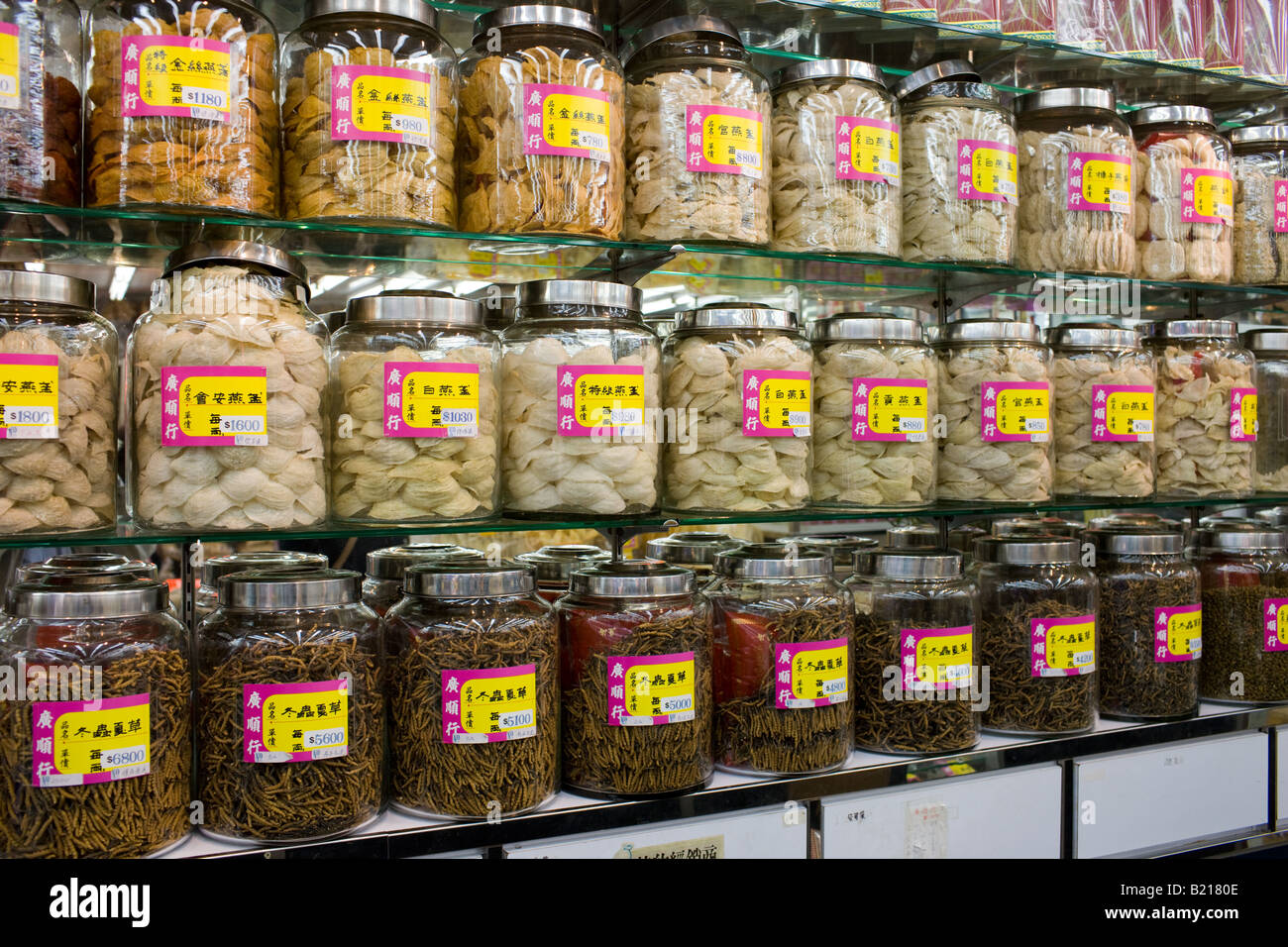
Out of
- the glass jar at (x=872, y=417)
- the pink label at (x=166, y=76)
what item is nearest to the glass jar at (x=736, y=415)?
the glass jar at (x=872, y=417)

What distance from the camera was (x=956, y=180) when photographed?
1.81 m

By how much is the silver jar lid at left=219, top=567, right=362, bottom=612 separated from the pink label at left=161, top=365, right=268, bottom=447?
0.62ft

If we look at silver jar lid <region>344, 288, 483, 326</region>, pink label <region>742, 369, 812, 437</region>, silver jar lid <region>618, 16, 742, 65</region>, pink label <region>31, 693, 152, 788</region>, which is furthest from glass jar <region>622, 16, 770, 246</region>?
pink label <region>31, 693, 152, 788</region>

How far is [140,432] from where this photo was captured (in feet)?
4.17

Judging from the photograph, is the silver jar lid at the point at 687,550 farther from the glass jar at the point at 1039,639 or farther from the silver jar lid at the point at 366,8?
the silver jar lid at the point at 366,8

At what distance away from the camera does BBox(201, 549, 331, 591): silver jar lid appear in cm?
164

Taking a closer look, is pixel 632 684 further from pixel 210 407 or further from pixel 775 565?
pixel 210 407

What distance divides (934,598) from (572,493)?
66 centimetres

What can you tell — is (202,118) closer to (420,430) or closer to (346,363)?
(346,363)

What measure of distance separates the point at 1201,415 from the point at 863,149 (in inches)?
36.2
